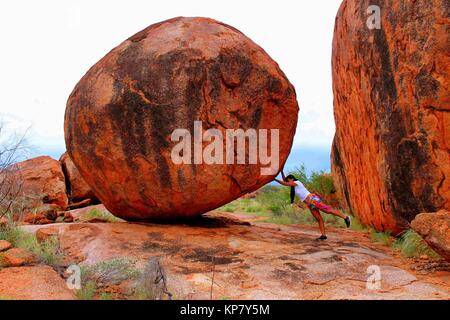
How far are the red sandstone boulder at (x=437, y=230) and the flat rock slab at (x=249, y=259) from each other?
326 millimetres

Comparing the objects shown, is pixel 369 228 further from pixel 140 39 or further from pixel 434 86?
pixel 140 39

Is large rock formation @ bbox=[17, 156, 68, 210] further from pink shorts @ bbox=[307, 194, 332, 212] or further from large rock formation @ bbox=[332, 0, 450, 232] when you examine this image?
large rock formation @ bbox=[332, 0, 450, 232]

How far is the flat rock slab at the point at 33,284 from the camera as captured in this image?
4.04 metres

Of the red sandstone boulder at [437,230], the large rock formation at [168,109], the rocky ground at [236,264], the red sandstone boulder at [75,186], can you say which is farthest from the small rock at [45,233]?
the red sandstone boulder at [75,186]

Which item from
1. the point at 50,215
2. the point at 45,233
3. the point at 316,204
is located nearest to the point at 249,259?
the point at 316,204

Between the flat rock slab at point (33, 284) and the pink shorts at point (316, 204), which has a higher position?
the pink shorts at point (316, 204)

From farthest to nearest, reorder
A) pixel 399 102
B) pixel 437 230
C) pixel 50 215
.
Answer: pixel 50 215 < pixel 399 102 < pixel 437 230

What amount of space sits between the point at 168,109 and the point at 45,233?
7.29 feet

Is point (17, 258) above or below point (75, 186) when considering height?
above

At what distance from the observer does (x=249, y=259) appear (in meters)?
5.16

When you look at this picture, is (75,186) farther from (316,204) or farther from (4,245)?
(316,204)

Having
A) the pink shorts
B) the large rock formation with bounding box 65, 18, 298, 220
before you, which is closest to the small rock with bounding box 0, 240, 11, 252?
the large rock formation with bounding box 65, 18, 298, 220
